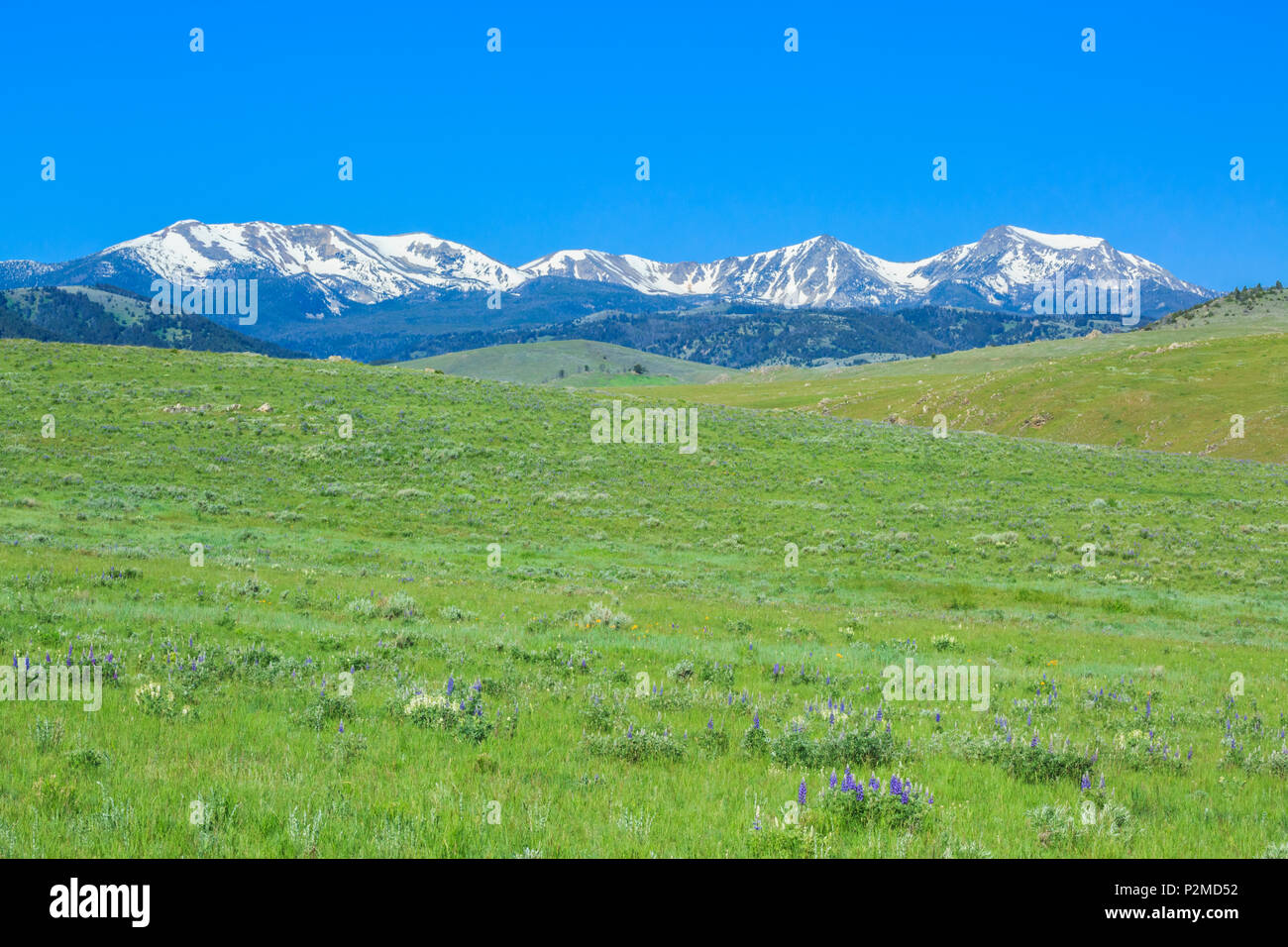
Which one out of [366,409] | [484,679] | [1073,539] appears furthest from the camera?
[366,409]

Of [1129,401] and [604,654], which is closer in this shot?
[604,654]

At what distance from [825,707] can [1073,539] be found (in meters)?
31.1

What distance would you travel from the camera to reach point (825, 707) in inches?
383

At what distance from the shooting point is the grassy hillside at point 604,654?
5742 mm

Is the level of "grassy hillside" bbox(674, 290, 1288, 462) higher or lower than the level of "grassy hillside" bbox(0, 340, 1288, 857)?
higher

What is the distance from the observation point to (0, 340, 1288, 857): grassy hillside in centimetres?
574

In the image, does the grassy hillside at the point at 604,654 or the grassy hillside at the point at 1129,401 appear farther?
the grassy hillside at the point at 1129,401

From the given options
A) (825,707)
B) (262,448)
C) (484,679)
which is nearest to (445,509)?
(262,448)

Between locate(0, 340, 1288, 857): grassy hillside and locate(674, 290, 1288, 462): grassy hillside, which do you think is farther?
locate(674, 290, 1288, 462): grassy hillside

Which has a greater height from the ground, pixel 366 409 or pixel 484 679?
pixel 366 409

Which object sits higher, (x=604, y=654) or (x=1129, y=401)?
(x=1129, y=401)

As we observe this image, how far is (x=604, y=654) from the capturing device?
43.3ft
